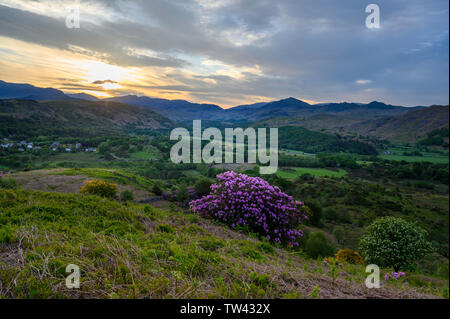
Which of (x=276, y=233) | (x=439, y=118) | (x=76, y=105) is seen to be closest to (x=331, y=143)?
(x=439, y=118)

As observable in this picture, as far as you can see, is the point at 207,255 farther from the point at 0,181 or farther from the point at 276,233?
the point at 0,181

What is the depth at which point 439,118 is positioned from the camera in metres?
114

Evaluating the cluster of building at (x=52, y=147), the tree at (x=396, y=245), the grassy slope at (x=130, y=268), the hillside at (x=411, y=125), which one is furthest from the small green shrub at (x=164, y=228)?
the hillside at (x=411, y=125)

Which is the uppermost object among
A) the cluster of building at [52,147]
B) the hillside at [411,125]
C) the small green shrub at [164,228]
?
the hillside at [411,125]

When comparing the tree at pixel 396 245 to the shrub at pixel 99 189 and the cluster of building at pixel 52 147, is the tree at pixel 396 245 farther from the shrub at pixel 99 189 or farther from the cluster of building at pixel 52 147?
the cluster of building at pixel 52 147

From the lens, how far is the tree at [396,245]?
7.33 m

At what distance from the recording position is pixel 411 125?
416ft

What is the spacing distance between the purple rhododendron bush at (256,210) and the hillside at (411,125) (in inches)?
5021

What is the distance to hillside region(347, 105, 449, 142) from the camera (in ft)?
357

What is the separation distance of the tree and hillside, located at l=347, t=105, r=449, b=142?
124 meters

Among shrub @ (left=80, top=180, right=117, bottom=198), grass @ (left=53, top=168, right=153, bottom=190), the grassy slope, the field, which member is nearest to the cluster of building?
grass @ (left=53, top=168, right=153, bottom=190)

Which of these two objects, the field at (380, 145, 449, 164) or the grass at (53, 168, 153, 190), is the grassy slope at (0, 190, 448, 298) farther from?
the field at (380, 145, 449, 164)
